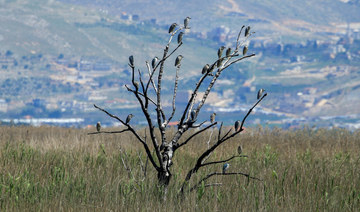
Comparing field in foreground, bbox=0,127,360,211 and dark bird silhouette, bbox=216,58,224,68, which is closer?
field in foreground, bbox=0,127,360,211

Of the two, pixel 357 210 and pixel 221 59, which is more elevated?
pixel 221 59

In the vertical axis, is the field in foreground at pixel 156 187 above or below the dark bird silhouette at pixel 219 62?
below

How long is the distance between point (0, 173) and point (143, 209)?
205 centimetres

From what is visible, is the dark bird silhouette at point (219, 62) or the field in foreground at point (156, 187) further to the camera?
the dark bird silhouette at point (219, 62)

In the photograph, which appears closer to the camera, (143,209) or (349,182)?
(143,209)

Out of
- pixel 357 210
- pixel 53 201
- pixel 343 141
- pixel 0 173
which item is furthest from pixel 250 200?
pixel 343 141

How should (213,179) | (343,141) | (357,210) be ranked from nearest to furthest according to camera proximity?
1. (357,210)
2. (213,179)
3. (343,141)

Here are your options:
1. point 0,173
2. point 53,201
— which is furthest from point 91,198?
point 0,173

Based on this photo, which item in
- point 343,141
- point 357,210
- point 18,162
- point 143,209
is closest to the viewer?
point 143,209

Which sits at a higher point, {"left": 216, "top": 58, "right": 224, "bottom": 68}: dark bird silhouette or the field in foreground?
{"left": 216, "top": 58, "right": 224, "bottom": 68}: dark bird silhouette

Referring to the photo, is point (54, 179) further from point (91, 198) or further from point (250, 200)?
point (250, 200)

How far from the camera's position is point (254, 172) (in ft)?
21.7

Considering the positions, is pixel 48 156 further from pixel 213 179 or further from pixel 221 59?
pixel 221 59

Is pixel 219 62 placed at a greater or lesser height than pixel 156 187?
greater
